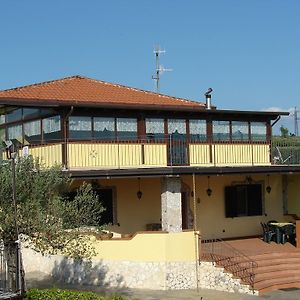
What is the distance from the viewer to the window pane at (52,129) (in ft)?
67.3

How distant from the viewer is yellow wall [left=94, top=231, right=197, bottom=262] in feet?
59.9

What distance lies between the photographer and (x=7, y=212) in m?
11.8

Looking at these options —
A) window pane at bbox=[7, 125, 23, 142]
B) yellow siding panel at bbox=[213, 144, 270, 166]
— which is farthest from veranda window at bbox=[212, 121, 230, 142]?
window pane at bbox=[7, 125, 23, 142]

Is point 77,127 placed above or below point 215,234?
above

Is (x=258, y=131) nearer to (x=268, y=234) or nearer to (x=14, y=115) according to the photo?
(x=268, y=234)

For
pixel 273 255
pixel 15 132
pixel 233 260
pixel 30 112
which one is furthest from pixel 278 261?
pixel 15 132

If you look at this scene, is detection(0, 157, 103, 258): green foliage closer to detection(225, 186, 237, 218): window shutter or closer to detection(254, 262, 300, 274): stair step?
detection(254, 262, 300, 274): stair step

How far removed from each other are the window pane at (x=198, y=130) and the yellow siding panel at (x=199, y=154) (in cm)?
54

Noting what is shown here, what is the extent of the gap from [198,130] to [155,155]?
9.55 ft

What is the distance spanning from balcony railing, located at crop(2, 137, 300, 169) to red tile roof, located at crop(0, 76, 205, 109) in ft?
5.29

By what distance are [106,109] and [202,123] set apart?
14.6ft

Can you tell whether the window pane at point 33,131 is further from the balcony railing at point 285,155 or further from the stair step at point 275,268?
the balcony railing at point 285,155

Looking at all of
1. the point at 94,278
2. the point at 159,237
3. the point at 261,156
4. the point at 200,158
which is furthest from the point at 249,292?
the point at 261,156

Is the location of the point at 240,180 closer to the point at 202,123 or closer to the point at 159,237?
the point at 202,123
